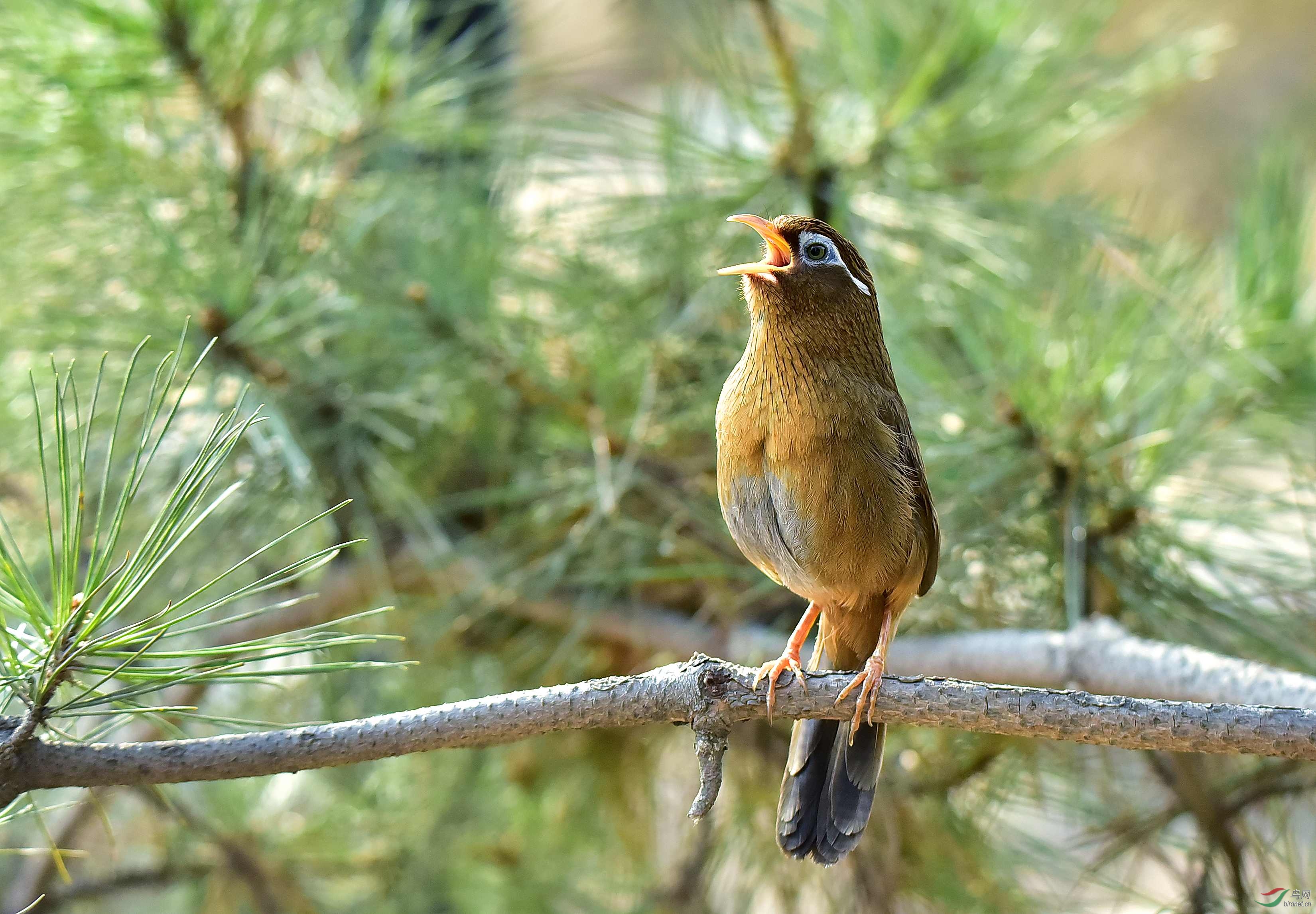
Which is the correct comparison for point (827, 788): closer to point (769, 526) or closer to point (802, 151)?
point (769, 526)

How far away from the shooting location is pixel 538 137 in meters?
1.88

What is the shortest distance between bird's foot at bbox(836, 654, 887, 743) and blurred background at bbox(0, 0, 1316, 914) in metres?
0.43

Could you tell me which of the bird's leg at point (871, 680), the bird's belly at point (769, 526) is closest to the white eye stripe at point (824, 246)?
the bird's belly at point (769, 526)

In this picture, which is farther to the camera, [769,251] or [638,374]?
[638,374]

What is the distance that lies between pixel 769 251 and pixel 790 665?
434mm

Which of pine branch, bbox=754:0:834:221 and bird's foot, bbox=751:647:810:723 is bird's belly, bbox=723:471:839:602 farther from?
pine branch, bbox=754:0:834:221

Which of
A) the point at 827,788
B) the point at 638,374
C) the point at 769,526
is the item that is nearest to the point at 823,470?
the point at 769,526

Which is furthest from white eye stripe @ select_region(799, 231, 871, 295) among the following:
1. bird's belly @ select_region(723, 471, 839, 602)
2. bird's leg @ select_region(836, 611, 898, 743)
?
bird's leg @ select_region(836, 611, 898, 743)

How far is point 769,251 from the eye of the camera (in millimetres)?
1235

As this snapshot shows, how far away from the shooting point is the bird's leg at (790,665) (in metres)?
0.95

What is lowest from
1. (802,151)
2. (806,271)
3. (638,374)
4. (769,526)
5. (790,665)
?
(790,665)

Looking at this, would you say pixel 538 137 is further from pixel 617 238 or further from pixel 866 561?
pixel 866 561

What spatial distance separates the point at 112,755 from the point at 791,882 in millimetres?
1404

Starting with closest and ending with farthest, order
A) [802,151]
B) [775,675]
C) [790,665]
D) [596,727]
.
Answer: [596,727]
[775,675]
[790,665]
[802,151]
